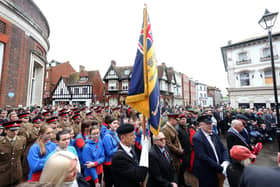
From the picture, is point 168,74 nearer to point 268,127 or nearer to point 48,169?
point 268,127

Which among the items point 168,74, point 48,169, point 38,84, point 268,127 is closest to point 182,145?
point 48,169

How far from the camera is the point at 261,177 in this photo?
1402 mm

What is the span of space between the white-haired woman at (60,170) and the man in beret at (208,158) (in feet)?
8.92

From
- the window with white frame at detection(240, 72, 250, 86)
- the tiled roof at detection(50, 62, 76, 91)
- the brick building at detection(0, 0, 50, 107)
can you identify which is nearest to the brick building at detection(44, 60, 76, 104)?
the tiled roof at detection(50, 62, 76, 91)

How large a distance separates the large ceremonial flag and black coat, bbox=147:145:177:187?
431mm

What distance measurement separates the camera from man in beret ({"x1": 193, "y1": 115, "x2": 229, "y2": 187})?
303 centimetres

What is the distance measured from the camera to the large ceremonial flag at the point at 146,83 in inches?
106

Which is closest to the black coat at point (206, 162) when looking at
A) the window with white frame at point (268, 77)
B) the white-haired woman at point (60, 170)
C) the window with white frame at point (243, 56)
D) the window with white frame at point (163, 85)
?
the white-haired woman at point (60, 170)

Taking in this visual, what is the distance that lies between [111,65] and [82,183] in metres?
33.4

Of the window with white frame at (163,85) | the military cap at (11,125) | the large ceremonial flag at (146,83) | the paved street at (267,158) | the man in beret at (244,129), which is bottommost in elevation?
the paved street at (267,158)

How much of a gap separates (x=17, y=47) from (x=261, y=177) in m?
16.8

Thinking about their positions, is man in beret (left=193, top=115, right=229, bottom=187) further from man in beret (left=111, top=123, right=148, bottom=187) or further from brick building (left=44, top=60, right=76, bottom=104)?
brick building (left=44, top=60, right=76, bottom=104)

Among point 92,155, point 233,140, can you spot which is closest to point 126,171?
point 92,155

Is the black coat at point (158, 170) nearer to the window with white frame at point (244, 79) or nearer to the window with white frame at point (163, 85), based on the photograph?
the window with white frame at point (244, 79)
